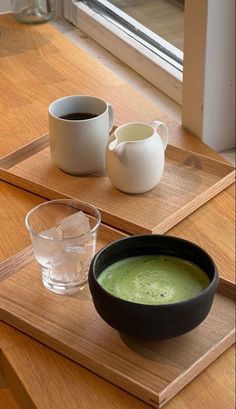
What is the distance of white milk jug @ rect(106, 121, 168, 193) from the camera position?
1.13m

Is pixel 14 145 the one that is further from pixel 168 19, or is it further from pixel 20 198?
pixel 168 19

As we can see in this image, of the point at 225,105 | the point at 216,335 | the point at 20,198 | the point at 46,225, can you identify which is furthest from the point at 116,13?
the point at 216,335

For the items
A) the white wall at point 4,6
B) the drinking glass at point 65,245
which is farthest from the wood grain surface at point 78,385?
the white wall at point 4,6

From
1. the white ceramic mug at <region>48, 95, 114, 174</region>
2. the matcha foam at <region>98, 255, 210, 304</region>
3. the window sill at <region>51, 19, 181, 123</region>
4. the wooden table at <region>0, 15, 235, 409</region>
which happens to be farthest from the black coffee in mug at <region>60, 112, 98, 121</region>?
the matcha foam at <region>98, 255, 210, 304</region>

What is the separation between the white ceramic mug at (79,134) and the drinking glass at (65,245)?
0.16 meters

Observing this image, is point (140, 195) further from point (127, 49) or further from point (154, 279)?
point (127, 49)

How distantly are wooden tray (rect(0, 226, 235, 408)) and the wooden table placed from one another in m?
0.01

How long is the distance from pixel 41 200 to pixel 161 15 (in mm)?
700

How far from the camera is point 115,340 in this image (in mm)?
913

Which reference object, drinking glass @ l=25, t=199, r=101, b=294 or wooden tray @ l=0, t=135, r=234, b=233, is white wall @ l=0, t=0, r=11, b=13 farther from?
drinking glass @ l=25, t=199, r=101, b=294

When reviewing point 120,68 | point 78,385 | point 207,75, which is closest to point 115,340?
point 78,385

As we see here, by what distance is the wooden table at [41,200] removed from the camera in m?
0.86

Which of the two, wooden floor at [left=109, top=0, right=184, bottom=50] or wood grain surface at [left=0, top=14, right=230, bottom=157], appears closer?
wood grain surface at [left=0, top=14, right=230, bottom=157]

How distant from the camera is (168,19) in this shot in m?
1.71
